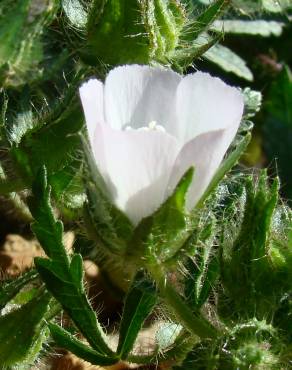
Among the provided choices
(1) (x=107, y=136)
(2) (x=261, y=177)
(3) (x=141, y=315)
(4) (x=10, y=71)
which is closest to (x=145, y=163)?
(1) (x=107, y=136)

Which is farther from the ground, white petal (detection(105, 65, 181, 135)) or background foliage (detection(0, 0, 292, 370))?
white petal (detection(105, 65, 181, 135))

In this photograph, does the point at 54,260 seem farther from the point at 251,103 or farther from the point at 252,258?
the point at 251,103

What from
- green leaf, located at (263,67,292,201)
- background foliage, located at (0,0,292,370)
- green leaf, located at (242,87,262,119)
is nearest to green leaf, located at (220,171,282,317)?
background foliage, located at (0,0,292,370)

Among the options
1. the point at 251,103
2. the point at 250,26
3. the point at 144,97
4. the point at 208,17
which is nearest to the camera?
the point at 144,97

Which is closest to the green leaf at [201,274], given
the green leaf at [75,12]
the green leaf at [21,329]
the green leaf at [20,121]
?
the green leaf at [21,329]

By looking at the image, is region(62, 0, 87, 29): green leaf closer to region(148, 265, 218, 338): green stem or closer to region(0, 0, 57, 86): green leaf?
region(0, 0, 57, 86): green leaf

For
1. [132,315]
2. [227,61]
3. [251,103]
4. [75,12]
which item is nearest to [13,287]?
[132,315]
